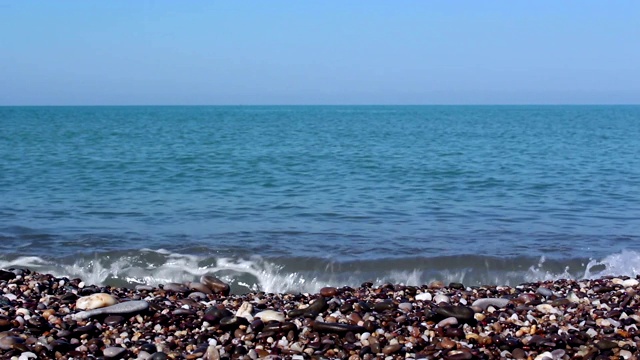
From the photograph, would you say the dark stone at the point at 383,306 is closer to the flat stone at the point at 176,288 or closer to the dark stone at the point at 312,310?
the dark stone at the point at 312,310

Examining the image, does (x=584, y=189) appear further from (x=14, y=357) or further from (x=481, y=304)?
(x=14, y=357)

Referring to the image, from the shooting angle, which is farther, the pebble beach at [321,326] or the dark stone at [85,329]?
the dark stone at [85,329]

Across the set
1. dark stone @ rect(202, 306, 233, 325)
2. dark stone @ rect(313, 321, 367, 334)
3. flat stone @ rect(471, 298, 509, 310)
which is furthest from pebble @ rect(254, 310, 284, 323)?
flat stone @ rect(471, 298, 509, 310)

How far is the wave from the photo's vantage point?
10.6 meters

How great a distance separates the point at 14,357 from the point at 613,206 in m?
13.2

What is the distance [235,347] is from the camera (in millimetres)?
6258

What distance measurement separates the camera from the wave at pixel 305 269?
34.9 ft

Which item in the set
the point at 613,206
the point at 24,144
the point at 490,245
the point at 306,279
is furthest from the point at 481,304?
the point at 24,144

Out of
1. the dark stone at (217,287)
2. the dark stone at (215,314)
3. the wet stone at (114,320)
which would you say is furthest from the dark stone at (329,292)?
the wet stone at (114,320)

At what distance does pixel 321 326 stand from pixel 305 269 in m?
4.42

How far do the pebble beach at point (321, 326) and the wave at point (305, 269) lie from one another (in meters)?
2.46

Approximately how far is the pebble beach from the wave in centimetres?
246

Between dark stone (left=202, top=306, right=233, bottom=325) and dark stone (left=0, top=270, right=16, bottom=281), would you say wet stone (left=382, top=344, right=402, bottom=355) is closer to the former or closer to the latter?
dark stone (left=202, top=306, right=233, bottom=325)

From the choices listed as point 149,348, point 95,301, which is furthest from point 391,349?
point 95,301
